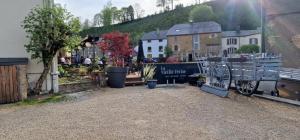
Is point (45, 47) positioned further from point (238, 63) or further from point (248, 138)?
point (248, 138)

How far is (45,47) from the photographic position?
1112cm

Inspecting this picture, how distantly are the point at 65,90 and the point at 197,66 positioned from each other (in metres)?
6.77

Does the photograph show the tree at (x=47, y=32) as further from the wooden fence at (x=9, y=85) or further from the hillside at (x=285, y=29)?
the hillside at (x=285, y=29)

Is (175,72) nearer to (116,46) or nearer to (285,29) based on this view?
(116,46)

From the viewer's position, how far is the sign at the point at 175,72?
1562cm

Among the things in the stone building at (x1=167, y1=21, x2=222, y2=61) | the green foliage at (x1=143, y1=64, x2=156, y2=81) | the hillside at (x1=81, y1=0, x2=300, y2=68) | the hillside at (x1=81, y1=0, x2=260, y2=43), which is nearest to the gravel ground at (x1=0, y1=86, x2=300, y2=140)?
the green foliage at (x1=143, y1=64, x2=156, y2=81)

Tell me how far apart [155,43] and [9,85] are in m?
63.7

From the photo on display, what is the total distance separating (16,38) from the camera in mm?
11234

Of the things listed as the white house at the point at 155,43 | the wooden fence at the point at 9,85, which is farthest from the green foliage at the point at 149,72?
the white house at the point at 155,43

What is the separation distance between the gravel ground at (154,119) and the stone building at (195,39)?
51431 millimetres

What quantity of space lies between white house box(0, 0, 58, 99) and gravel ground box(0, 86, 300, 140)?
7.39ft

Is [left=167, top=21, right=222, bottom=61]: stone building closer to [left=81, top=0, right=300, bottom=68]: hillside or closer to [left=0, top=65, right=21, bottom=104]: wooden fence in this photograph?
[left=81, top=0, right=300, bottom=68]: hillside

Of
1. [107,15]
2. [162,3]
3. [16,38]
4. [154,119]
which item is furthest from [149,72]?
[162,3]

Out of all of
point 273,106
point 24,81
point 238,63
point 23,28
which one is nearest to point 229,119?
point 273,106
